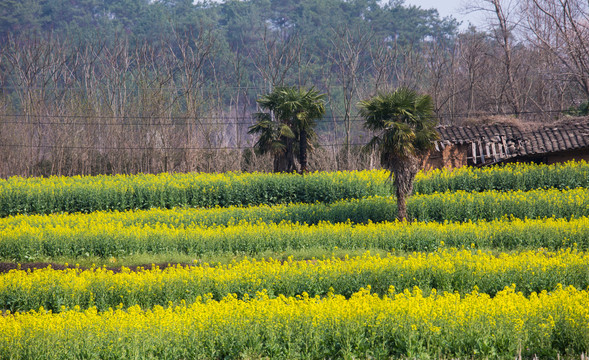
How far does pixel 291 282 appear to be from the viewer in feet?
33.7

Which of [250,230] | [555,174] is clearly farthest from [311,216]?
[555,174]

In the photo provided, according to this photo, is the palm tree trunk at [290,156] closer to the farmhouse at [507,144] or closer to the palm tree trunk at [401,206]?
the farmhouse at [507,144]

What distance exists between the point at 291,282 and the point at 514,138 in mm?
17390

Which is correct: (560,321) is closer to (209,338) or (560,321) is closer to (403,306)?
(403,306)

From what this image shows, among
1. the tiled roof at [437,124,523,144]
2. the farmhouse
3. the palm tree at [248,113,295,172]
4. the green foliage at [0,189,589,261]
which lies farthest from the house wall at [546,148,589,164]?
the palm tree at [248,113,295,172]

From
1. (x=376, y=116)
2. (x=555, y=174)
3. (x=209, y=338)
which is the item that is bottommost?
(x=209, y=338)

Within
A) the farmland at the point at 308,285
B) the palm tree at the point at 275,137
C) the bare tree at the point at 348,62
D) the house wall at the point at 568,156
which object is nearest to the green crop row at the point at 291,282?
the farmland at the point at 308,285

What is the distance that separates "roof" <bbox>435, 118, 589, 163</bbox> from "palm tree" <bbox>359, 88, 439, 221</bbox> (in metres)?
6.84

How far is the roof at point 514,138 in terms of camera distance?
2303cm

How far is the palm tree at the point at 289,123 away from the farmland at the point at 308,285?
5.12 meters

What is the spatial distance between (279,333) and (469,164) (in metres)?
19.1

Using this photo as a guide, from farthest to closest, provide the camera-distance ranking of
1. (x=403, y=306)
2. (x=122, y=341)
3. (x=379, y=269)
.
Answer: (x=379, y=269), (x=403, y=306), (x=122, y=341)

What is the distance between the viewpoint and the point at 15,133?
3062 centimetres

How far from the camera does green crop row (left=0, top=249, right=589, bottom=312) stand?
397 inches
